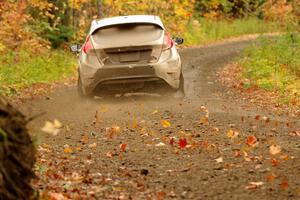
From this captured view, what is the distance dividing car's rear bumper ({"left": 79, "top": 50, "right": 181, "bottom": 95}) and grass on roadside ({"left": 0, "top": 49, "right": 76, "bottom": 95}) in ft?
8.65

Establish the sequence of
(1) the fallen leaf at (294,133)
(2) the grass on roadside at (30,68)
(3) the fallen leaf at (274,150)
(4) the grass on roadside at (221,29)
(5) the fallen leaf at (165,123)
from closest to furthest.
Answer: (3) the fallen leaf at (274,150) < (1) the fallen leaf at (294,133) < (5) the fallen leaf at (165,123) < (2) the grass on roadside at (30,68) < (4) the grass on roadside at (221,29)

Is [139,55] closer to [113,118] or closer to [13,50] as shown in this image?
[113,118]

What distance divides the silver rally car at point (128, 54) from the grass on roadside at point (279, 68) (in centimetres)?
264

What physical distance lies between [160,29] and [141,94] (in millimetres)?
1823

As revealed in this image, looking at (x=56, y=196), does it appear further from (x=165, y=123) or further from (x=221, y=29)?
(x=221, y=29)

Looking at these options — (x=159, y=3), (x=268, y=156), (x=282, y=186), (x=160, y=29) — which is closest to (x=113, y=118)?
(x=160, y=29)

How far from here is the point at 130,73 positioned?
1205 cm

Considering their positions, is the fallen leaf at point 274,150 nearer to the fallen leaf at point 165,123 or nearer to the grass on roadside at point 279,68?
the fallen leaf at point 165,123

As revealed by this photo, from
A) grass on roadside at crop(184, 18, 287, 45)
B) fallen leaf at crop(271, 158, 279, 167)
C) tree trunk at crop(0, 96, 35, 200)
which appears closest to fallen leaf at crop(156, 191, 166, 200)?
fallen leaf at crop(271, 158, 279, 167)

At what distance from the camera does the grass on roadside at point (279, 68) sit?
13.6 metres

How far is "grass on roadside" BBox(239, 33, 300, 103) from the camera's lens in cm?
1363

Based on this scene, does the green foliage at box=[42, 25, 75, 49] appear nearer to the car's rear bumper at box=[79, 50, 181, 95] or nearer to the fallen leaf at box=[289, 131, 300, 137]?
the car's rear bumper at box=[79, 50, 181, 95]

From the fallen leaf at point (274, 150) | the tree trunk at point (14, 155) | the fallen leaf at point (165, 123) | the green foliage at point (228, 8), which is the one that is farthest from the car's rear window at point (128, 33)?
the green foliage at point (228, 8)

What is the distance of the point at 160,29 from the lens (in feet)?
40.4
